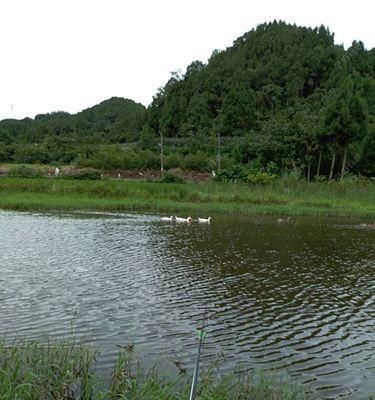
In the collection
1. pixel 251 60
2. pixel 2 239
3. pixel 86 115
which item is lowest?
pixel 2 239

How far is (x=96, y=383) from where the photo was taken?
576 centimetres

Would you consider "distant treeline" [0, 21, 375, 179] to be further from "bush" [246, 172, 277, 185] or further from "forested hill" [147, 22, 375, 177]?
"bush" [246, 172, 277, 185]

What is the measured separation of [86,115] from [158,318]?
122 metres

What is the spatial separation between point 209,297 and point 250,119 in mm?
67204

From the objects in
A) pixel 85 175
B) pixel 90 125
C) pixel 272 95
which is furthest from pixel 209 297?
pixel 90 125

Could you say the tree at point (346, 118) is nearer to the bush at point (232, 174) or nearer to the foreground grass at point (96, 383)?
the bush at point (232, 174)

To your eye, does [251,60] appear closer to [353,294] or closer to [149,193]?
[149,193]

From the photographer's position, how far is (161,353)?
746 centimetres

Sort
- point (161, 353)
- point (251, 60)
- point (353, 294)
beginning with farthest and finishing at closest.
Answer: point (251, 60) < point (353, 294) < point (161, 353)

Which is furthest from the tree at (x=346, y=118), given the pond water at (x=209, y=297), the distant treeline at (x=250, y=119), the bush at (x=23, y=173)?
the bush at (x=23, y=173)

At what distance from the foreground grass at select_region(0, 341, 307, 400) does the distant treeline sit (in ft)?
116

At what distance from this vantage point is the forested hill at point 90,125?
8419 cm

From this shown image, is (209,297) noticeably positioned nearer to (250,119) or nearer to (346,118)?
(346,118)

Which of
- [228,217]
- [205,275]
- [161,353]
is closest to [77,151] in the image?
[228,217]
